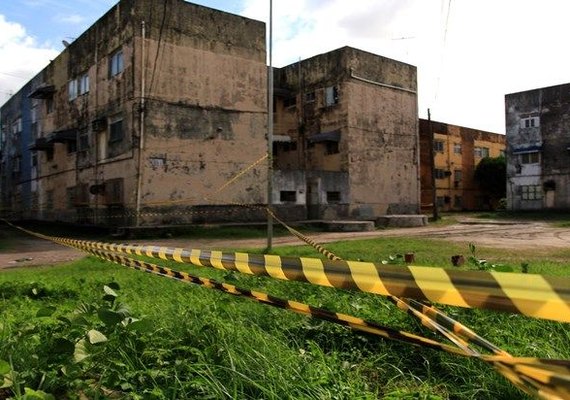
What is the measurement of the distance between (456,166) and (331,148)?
1958cm

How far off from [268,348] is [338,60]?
2604cm

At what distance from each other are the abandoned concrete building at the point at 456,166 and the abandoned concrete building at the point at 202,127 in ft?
37.5

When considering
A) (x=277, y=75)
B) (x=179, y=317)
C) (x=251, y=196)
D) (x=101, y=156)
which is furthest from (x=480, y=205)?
(x=179, y=317)

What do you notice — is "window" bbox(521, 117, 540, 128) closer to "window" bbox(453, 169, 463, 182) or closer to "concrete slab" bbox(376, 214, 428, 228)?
"window" bbox(453, 169, 463, 182)

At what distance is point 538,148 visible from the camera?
119 feet

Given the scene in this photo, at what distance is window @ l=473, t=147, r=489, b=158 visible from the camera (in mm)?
45781

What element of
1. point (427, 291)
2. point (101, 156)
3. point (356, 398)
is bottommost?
point (356, 398)

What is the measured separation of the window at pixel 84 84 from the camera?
23759 mm

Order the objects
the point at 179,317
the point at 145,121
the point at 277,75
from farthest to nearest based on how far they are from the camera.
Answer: the point at 277,75 < the point at 145,121 < the point at 179,317

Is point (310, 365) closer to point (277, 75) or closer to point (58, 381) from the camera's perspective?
point (58, 381)

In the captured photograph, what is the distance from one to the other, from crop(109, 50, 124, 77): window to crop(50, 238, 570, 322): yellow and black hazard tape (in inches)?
789

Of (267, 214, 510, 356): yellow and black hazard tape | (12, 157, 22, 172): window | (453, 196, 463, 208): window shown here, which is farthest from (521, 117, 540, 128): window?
(267, 214, 510, 356): yellow and black hazard tape

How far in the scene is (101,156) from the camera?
73.2 feet

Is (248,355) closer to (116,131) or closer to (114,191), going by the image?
(114,191)
